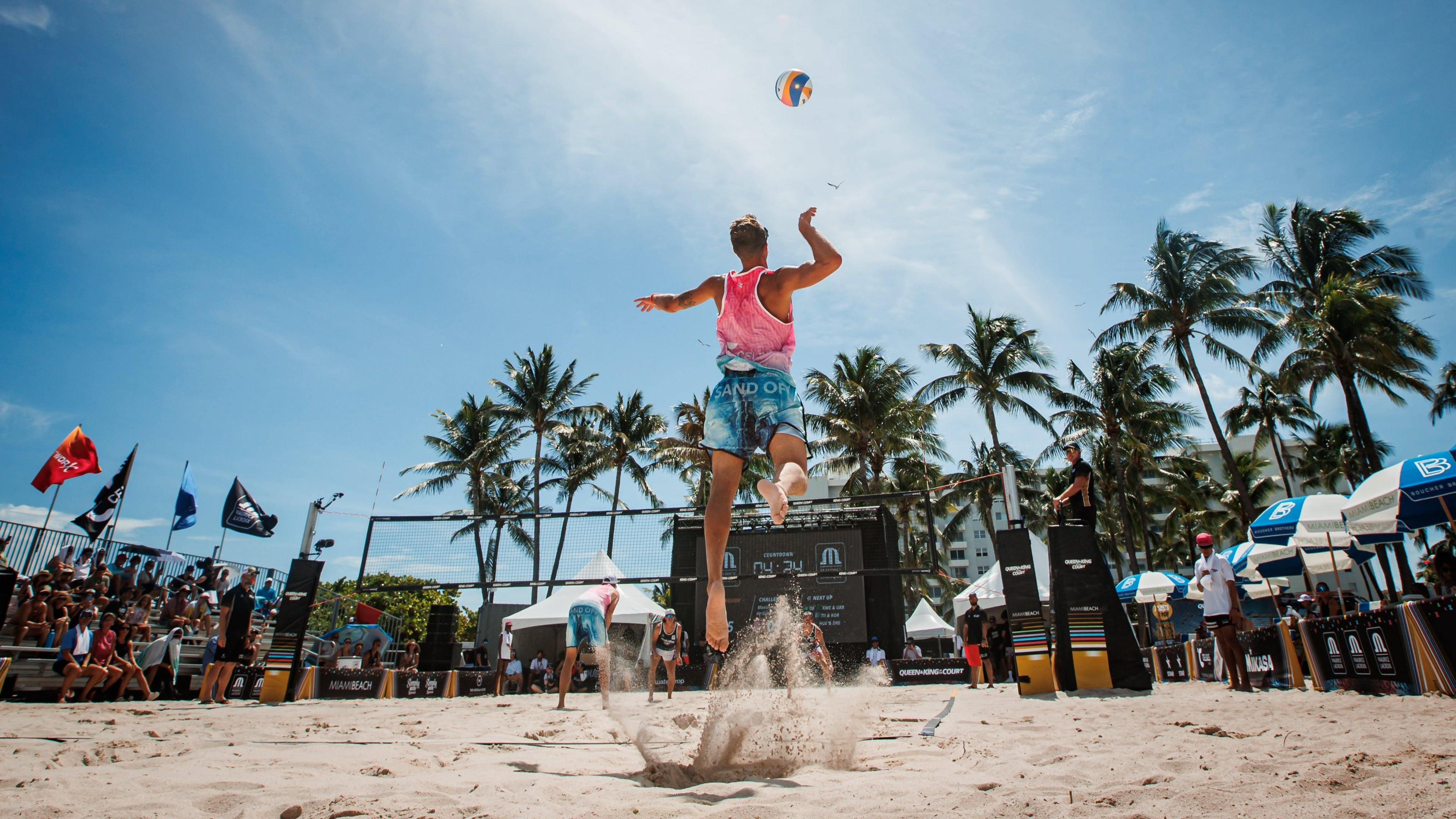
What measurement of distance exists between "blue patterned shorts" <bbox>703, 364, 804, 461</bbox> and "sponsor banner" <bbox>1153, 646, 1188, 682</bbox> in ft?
38.1

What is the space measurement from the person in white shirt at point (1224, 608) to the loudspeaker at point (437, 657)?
45.4 feet

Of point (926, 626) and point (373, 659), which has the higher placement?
point (926, 626)

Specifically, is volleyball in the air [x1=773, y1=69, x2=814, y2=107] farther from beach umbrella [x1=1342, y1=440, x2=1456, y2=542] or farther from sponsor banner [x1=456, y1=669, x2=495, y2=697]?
sponsor banner [x1=456, y1=669, x2=495, y2=697]

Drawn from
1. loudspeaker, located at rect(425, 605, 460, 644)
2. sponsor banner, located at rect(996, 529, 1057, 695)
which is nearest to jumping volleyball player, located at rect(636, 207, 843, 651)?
sponsor banner, located at rect(996, 529, 1057, 695)

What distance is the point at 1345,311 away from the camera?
66.0ft

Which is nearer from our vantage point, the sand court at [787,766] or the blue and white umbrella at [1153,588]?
the sand court at [787,766]

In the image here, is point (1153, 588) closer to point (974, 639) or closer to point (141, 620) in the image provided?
point (974, 639)

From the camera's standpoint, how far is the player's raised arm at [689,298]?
3.84 meters

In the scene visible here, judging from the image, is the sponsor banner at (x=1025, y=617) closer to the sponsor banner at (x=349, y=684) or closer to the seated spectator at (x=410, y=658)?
the sponsor banner at (x=349, y=684)

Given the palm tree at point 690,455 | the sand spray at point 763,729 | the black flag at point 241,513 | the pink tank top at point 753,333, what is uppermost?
the palm tree at point 690,455

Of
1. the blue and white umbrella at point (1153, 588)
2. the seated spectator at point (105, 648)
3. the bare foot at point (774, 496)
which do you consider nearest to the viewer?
the bare foot at point (774, 496)

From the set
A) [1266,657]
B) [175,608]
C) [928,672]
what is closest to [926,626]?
[928,672]

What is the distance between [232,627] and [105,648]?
7.35ft

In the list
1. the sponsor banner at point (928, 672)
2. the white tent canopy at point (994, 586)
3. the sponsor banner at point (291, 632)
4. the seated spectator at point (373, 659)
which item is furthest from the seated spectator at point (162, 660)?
the white tent canopy at point (994, 586)
